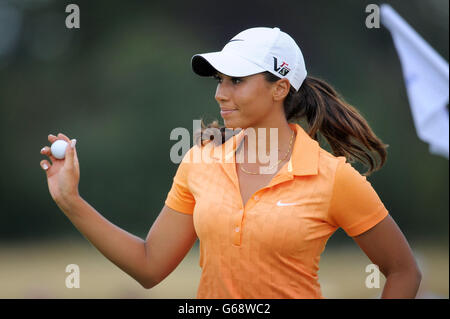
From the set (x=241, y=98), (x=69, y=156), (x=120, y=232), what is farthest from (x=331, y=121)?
(x=69, y=156)

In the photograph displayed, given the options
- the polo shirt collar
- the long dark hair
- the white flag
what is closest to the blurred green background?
the white flag

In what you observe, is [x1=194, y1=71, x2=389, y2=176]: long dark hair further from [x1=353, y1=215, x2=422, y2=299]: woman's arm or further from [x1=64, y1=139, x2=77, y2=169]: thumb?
[x1=64, y1=139, x2=77, y2=169]: thumb

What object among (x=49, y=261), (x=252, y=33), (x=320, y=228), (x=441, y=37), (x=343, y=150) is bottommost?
(x=49, y=261)

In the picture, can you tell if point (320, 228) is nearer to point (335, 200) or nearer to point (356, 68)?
point (335, 200)

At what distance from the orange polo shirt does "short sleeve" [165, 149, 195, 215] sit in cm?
10

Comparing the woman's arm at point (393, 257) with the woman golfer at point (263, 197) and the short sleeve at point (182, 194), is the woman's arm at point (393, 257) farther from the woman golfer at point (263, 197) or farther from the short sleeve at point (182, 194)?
the short sleeve at point (182, 194)

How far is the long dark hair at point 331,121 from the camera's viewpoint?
116 inches

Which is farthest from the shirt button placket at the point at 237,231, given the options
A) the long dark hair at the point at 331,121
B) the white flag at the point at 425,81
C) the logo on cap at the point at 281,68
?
the white flag at the point at 425,81

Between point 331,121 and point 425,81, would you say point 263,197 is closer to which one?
point 331,121

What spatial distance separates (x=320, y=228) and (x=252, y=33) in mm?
818

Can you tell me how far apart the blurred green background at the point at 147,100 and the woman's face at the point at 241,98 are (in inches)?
350

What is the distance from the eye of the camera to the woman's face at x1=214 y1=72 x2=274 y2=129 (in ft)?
8.86
